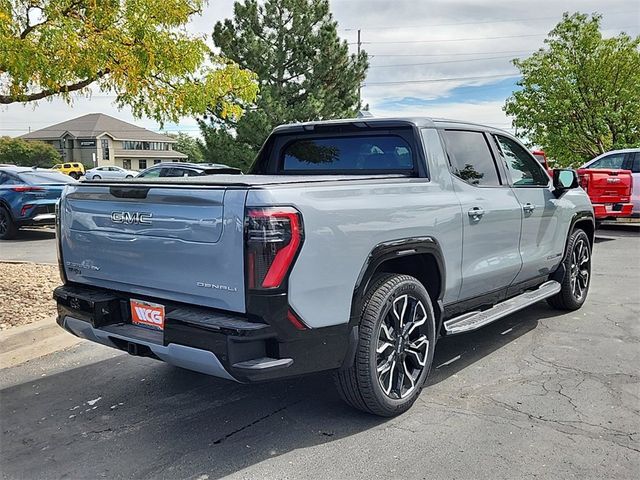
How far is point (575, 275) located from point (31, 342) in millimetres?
5464

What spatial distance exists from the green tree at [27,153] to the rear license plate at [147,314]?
237ft

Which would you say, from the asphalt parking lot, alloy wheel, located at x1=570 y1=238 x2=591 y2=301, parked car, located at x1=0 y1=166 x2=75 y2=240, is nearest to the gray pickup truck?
the asphalt parking lot

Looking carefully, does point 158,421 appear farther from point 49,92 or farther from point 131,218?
point 49,92

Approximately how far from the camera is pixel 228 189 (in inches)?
122

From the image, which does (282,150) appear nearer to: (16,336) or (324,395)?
(324,395)

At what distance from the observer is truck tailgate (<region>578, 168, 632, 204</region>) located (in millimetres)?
11414

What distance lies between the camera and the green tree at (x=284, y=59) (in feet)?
77.7

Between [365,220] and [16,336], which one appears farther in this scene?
[16,336]

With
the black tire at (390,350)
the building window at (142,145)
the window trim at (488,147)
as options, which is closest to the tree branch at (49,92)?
the window trim at (488,147)

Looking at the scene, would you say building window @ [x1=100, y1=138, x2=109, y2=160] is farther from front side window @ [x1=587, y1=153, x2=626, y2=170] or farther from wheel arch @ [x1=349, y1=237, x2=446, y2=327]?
wheel arch @ [x1=349, y1=237, x2=446, y2=327]

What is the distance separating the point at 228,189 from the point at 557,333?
388cm

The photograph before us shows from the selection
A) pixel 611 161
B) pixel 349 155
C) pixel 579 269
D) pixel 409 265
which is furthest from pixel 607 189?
pixel 409 265

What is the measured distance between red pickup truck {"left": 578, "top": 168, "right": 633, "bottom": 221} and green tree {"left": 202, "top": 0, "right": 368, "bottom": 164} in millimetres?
14041

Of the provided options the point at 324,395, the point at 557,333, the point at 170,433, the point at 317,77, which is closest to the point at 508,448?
the point at 324,395
